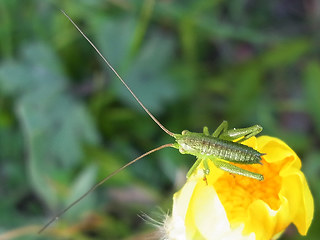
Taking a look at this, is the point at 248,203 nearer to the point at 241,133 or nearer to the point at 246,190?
the point at 246,190

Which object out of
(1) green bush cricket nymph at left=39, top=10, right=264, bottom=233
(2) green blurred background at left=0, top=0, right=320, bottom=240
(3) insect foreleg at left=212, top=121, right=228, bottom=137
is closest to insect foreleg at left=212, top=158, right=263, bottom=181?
(1) green bush cricket nymph at left=39, top=10, right=264, bottom=233

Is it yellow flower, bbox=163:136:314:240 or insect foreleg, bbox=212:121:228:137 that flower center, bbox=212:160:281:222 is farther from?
insect foreleg, bbox=212:121:228:137

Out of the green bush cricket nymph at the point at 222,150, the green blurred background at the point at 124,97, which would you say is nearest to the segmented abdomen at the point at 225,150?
the green bush cricket nymph at the point at 222,150

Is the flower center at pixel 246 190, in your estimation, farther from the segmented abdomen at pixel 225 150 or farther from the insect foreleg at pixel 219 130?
the insect foreleg at pixel 219 130

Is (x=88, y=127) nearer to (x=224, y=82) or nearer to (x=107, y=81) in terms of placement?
(x=107, y=81)

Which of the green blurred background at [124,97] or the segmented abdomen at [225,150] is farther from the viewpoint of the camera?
the green blurred background at [124,97]

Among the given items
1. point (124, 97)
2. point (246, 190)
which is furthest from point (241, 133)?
point (124, 97)
